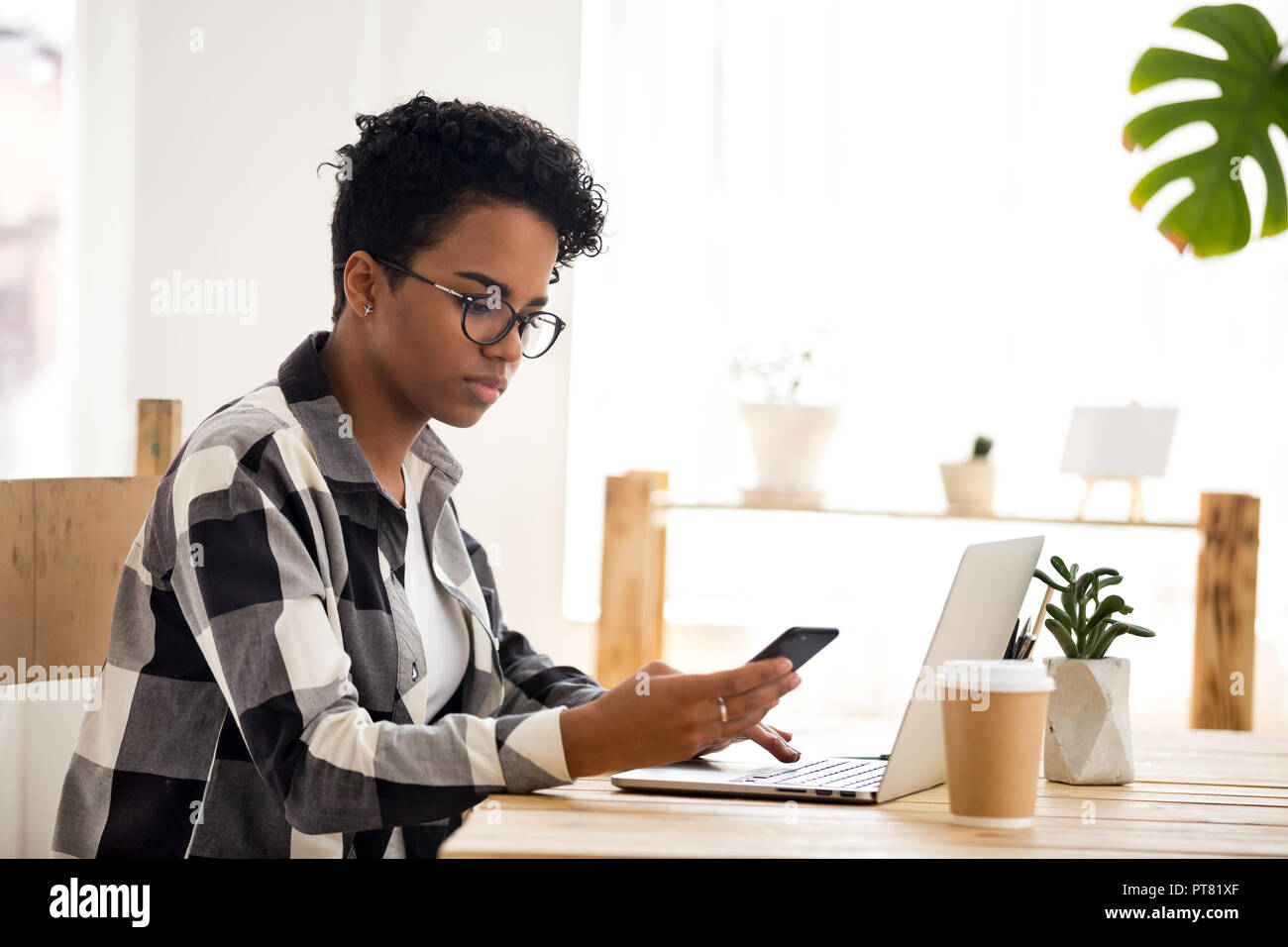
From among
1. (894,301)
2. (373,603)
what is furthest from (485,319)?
(894,301)

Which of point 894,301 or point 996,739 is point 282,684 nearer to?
point 996,739

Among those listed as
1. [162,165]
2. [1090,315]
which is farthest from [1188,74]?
[162,165]

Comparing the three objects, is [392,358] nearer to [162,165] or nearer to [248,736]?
[248,736]

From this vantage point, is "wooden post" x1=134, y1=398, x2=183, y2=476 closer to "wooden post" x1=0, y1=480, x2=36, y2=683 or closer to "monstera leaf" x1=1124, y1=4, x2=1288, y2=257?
"wooden post" x1=0, y1=480, x2=36, y2=683

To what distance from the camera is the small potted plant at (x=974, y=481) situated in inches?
120

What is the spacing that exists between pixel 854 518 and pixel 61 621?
2.41 m

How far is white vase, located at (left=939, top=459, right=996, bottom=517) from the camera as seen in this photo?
3.04m

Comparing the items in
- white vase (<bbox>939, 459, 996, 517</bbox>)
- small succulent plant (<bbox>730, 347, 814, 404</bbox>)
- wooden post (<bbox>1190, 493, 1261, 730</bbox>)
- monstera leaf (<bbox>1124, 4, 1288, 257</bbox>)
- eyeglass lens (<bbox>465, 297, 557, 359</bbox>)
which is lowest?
wooden post (<bbox>1190, 493, 1261, 730</bbox>)

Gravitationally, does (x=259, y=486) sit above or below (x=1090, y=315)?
below

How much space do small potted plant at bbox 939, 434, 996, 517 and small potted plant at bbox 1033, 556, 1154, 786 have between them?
1.83 meters

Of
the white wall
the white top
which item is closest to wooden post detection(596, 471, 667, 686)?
the white wall

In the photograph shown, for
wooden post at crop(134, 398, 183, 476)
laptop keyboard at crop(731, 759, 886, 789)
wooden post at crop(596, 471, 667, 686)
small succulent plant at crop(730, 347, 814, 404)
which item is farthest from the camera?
small succulent plant at crop(730, 347, 814, 404)

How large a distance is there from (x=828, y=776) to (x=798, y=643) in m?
0.17
